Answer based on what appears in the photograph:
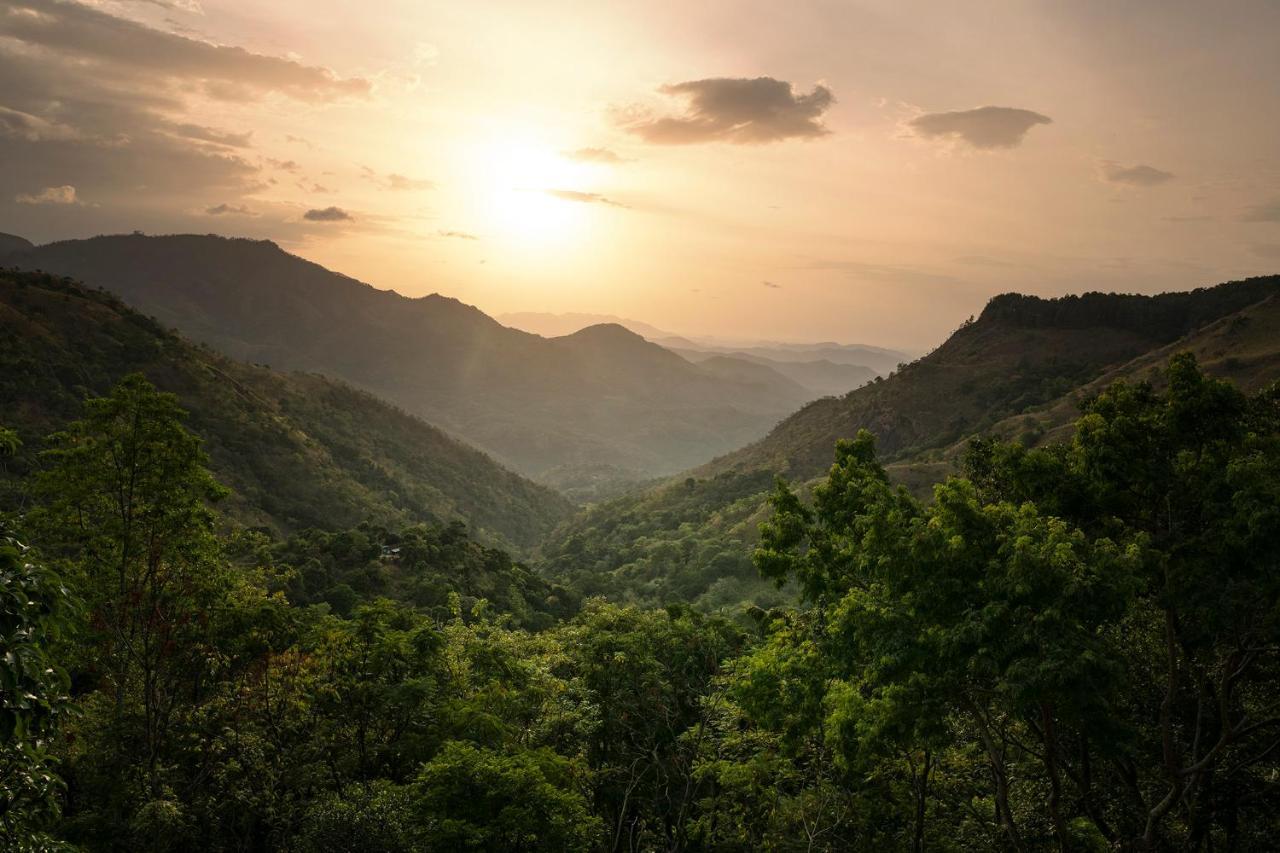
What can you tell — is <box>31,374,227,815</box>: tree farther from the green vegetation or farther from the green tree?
the green tree

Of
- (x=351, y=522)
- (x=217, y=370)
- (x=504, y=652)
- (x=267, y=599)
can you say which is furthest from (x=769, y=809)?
(x=217, y=370)

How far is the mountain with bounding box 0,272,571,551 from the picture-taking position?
67.0 m

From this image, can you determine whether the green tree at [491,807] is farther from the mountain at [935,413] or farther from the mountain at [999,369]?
the mountain at [999,369]

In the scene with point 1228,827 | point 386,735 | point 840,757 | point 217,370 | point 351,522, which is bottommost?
point 351,522

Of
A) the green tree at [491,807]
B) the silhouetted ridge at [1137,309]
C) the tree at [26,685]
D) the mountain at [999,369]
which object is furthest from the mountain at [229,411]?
the silhouetted ridge at [1137,309]

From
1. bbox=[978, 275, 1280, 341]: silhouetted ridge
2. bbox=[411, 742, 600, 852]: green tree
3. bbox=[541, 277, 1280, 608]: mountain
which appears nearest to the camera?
bbox=[411, 742, 600, 852]: green tree

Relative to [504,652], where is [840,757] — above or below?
above

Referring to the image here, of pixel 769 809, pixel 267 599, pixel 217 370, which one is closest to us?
pixel 769 809

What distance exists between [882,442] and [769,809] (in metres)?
104

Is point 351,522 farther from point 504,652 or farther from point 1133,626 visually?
point 1133,626

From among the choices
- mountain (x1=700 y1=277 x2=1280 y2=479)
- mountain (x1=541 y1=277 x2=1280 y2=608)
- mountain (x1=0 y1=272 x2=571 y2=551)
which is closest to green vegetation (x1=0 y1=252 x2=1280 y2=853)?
mountain (x1=0 y1=272 x2=571 y2=551)

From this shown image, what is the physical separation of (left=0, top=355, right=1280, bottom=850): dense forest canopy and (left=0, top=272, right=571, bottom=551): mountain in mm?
45422

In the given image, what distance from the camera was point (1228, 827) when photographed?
13.7 m

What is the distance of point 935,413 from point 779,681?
366ft
